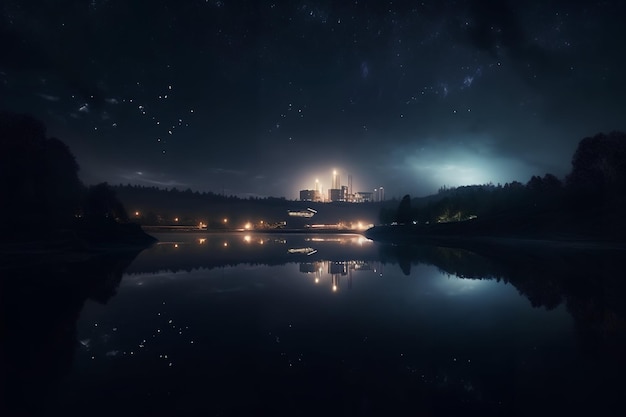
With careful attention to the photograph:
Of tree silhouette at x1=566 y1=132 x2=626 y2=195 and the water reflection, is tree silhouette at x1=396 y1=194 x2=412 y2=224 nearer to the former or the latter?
tree silhouette at x1=566 y1=132 x2=626 y2=195

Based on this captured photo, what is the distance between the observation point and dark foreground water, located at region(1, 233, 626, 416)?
1009cm

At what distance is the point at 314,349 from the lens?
14.4 m

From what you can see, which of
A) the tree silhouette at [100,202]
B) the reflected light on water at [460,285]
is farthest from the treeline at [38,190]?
the reflected light on water at [460,285]

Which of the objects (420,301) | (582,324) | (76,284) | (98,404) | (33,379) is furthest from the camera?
(76,284)

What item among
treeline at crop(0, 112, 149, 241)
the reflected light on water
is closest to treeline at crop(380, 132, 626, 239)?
the reflected light on water

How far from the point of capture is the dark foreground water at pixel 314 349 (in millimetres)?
10094

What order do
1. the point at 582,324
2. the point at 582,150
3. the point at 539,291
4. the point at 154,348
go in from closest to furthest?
the point at 154,348 < the point at 582,324 < the point at 539,291 < the point at 582,150

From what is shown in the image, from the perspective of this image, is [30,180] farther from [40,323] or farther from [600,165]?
[600,165]

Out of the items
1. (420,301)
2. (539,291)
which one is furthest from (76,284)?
(539,291)

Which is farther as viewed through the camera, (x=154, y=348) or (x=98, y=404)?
(x=154, y=348)

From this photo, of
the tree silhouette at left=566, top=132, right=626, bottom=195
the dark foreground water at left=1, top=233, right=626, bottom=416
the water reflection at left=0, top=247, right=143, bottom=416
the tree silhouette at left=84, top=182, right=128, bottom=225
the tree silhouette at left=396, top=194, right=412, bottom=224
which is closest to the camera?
the dark foreground water at left=1, top=233, right=626, bottom=416

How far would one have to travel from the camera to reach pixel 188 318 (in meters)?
19.4

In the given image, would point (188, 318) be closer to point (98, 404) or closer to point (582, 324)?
point (98, 404)

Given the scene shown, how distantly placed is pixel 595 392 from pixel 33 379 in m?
17.4
